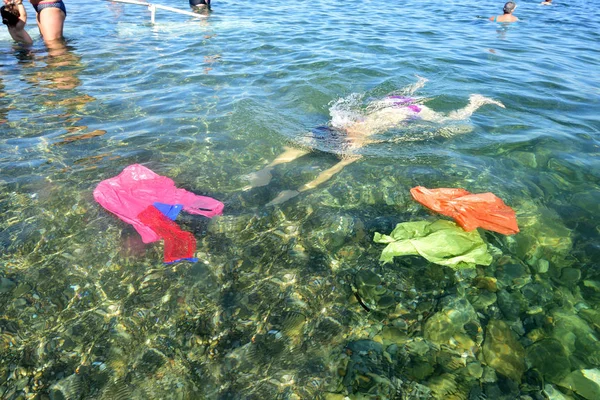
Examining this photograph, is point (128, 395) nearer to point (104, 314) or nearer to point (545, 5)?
point (104, 314)

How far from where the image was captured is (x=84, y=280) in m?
2.98

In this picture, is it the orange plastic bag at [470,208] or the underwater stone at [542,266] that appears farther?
the orange plastic bag at [470,208]

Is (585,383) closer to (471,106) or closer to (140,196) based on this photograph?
(140,196)

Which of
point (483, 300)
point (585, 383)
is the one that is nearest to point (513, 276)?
point (483, 300)

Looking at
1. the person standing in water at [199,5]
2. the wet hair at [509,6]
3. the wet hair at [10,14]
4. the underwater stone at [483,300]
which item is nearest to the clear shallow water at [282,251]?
the underwater stone at [483,300]

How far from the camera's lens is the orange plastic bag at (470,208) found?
3.47 metres

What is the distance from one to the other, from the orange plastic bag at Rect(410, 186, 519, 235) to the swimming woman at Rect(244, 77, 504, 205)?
1181 millimetres

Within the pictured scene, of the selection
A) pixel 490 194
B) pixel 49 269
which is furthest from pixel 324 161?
pixel 49 269

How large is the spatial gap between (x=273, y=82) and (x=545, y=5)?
47.1 ft

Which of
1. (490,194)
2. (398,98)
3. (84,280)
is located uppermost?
(398,98)

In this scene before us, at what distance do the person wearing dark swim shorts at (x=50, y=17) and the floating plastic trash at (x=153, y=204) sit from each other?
23.4 feet

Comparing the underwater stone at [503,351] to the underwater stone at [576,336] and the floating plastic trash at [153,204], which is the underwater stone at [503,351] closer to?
the underwater stone at [576,336]

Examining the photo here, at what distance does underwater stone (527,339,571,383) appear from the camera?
2.43 metres

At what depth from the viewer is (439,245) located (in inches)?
129
